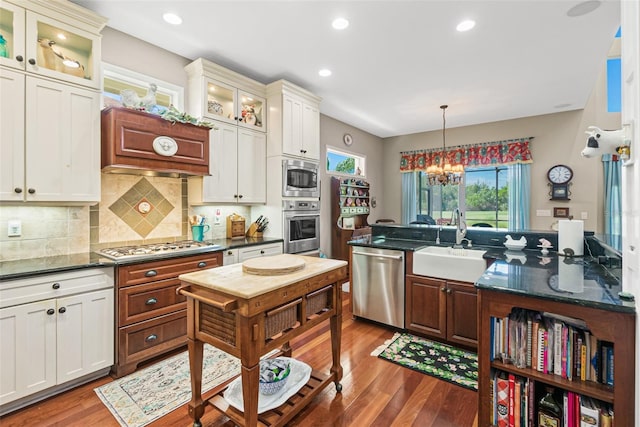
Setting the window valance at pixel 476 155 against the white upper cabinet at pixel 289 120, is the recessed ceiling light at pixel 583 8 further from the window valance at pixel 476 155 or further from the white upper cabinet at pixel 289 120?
the window valance at pixel 476 155

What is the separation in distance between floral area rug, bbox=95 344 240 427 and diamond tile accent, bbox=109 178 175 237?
1.29 m

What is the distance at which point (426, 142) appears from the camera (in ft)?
21.0

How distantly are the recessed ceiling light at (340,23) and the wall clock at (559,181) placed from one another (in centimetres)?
466

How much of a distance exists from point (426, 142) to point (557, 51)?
3352mm

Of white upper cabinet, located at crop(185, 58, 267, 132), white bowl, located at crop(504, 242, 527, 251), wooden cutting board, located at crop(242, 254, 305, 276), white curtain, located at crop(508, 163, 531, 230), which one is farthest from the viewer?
white curtain, located at crop(508, 163, 531, 230)

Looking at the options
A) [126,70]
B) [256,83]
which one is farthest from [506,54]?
[126,70]

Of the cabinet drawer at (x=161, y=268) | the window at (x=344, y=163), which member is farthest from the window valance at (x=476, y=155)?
the cabinet drawer at (x=161, y=268)

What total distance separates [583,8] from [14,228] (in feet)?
15.7

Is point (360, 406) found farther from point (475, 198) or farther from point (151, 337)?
point (475, 198)

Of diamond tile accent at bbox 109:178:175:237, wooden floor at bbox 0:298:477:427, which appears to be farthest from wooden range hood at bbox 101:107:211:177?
wooden floor at bbox 0:298:477:427

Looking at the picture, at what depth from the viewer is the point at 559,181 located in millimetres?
5039

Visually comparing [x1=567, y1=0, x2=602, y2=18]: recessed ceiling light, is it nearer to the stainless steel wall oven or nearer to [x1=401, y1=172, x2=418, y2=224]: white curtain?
the stainless steel wall oven

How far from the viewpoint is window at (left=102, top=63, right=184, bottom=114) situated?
2693mm

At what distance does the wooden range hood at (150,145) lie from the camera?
7.84 feet
